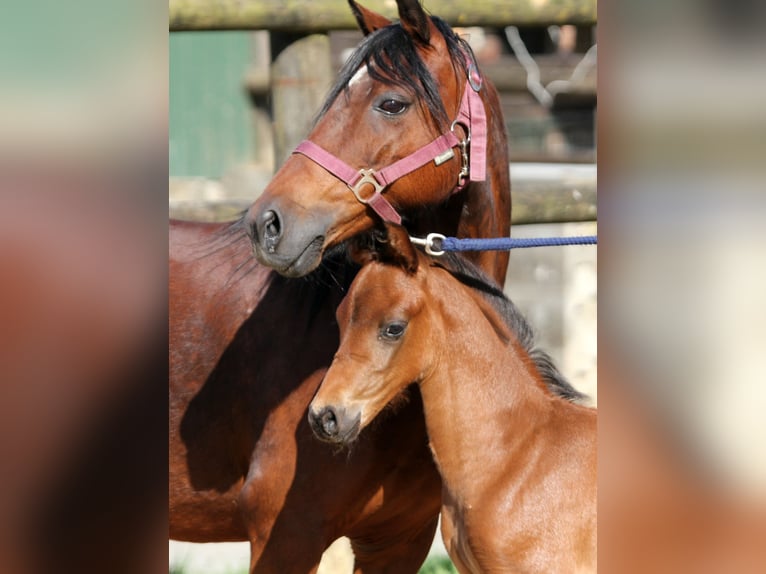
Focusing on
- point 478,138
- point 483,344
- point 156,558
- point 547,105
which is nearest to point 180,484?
point 483,344

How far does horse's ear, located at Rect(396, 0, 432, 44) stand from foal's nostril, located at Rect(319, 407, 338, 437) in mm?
959

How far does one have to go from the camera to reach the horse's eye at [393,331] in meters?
2.26

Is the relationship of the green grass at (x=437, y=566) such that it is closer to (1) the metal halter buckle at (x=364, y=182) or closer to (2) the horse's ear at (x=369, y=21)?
(1) the metal halter buckle at (x=364, y=182)

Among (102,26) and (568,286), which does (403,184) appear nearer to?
(102,26)

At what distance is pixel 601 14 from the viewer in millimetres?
575

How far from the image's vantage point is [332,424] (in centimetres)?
216

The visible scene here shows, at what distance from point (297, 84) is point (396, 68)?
147 centimetres

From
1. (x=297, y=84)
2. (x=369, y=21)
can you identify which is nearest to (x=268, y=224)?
(x=369, y=21)

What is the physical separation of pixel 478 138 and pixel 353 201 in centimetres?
39

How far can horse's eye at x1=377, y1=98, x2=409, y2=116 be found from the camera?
231 cm

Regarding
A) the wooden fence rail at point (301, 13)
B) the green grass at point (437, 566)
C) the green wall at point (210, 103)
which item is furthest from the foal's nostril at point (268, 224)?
Answer: the green wall at point (210, 103)

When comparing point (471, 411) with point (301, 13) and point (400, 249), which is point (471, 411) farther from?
point (301, 13)

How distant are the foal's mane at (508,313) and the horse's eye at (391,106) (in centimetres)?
40

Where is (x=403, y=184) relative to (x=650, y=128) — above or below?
above
